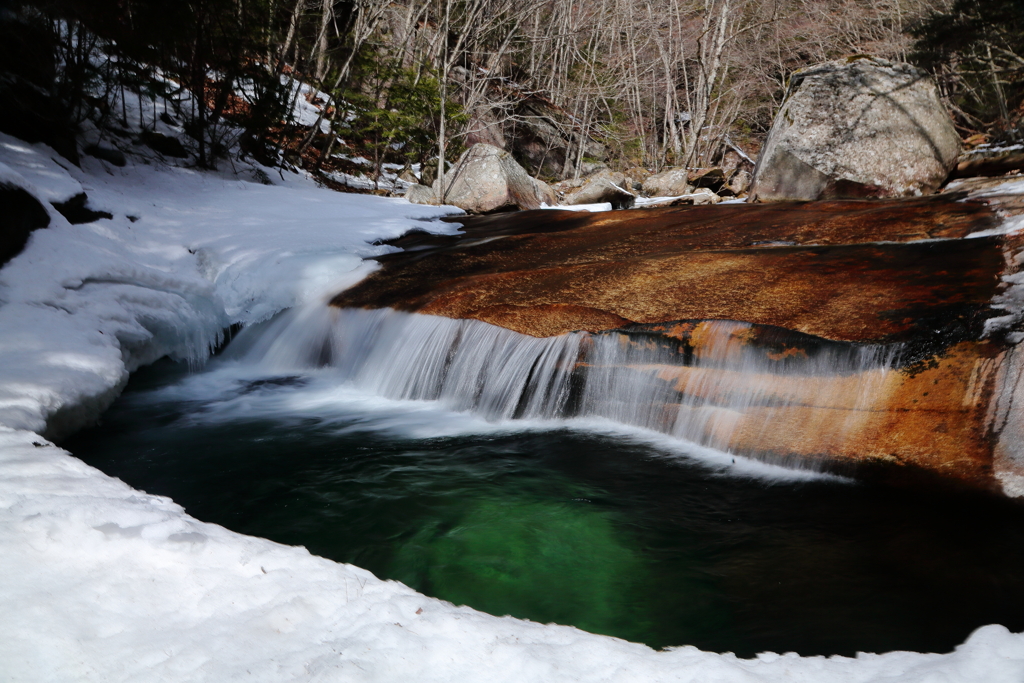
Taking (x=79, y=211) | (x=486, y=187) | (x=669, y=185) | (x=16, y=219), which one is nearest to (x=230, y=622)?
(x=16, y=219)

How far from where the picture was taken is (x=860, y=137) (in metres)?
8.45

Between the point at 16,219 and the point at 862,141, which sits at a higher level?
the point at 862,141

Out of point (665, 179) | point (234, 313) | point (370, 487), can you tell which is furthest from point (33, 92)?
point (665, 179)

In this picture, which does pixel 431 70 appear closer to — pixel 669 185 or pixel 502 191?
pixel 502 191

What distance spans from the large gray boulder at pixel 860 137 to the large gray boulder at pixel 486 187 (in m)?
4.20

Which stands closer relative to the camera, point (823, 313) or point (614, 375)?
point (823, 313)

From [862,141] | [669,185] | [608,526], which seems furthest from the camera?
[669,185]

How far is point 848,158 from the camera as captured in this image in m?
8.49

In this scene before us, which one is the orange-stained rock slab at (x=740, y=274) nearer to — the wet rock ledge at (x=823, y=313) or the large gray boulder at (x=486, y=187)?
the wet rock ledge at (x=823, y=313)

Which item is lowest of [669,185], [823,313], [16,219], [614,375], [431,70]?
[614,375]

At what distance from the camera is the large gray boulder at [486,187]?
10555 millimetres

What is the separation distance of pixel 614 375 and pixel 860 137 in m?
7.46

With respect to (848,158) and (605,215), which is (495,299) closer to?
(605,215)

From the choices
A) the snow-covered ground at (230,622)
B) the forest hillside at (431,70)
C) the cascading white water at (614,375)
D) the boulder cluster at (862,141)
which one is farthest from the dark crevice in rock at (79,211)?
the boulder cluster at (862,141)
